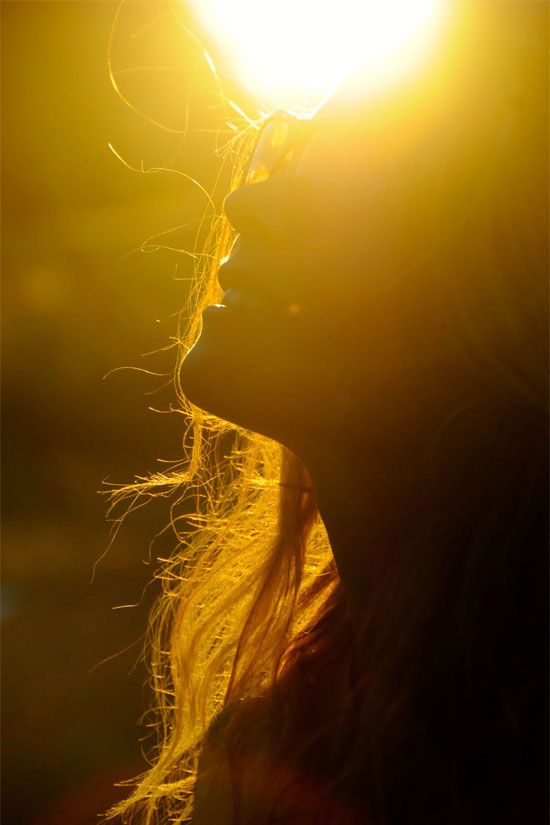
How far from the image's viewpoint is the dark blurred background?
4.19 meters

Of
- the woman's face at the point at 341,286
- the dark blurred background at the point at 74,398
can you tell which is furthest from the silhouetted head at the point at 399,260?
the dark blurred background at the point at 74,398

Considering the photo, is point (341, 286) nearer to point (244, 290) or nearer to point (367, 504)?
point (244, 290)

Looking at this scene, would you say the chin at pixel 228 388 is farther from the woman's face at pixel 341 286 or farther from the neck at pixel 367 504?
the neck at pixel 367 504

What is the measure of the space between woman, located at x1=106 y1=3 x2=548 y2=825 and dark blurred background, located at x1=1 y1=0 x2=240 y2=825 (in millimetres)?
Answer: 2127

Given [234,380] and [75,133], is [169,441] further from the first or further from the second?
[234,380]

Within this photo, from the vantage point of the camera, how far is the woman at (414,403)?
4.25ft

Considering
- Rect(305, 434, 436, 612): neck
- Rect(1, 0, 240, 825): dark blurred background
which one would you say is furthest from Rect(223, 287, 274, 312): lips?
Rect(1, 0, 240, 825): dark blurred background

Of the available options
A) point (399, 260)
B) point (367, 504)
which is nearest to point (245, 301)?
point (399, 260)

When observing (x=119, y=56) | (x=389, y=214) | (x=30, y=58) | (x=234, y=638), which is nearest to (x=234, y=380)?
(x=389, y=214)

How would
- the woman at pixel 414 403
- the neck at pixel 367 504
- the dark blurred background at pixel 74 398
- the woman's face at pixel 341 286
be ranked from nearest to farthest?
the woman at pixel 414 403, the woman's face at pixel 341 286, the neck at pixel 367 504, the dark blurred background at pixel 74 398

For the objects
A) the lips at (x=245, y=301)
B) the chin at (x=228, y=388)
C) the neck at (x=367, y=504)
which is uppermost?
the lips at (x=245, y=301)

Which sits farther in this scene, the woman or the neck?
the neck

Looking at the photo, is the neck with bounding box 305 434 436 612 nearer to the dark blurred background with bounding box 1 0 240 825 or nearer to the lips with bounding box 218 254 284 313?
the lips with bounding box 218 254 284 313

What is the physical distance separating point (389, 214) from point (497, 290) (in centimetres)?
23
